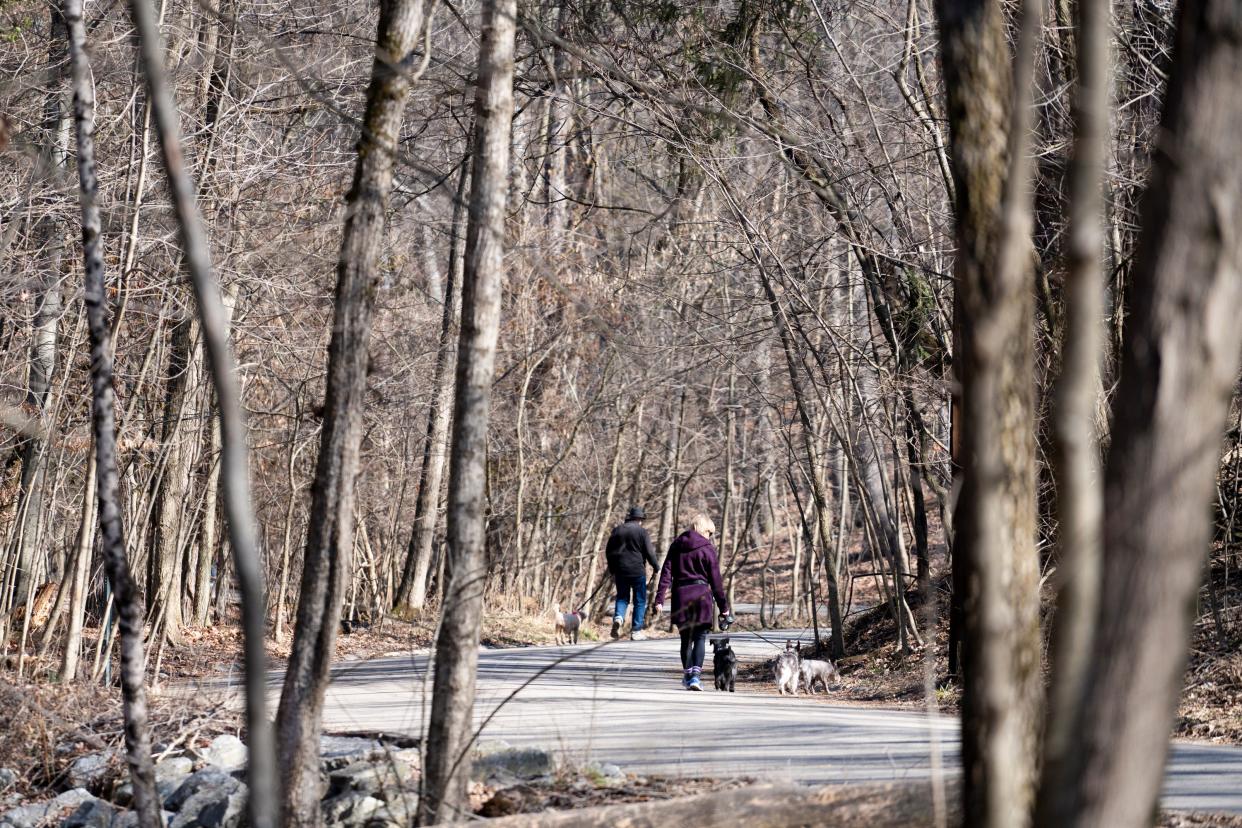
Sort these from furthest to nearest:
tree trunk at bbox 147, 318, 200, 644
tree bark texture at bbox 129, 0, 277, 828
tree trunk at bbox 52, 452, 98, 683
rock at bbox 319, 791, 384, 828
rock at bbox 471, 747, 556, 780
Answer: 1. tree trunk at bbox 147, 318, 200, 644
2. tree trunk at bbox 52, 452, 98, 683
3. rock at bbox 471, 747, 556, 780
4. rock at bbox 319, 791, 384, 828
5. tree bark texture at bbox 129, 0, 277, 828

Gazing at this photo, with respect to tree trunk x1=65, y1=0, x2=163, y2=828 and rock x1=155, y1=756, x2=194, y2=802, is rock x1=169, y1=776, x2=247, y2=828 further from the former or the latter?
tree trunk x1=65, y1=0, x2=163, y2=828

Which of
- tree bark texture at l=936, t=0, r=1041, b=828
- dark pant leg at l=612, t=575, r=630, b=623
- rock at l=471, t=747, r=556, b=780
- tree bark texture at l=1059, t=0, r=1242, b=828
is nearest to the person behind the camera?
tree bark texture at l=1059, t=0, r=1242, b=828

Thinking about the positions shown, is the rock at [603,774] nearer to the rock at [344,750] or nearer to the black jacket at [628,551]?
the rock at [344,750]

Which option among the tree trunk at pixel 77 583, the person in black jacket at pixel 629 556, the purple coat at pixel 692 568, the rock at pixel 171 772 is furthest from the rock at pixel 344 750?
the person in black jacket at pixel 629 556

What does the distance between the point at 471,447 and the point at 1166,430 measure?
4.25 metres

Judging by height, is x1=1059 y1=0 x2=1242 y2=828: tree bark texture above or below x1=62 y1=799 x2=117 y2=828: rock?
above

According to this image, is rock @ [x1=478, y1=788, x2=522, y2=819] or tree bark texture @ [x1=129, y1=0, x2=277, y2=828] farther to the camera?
rock @ [x1=478, y1=788, x2=522, y2=819]

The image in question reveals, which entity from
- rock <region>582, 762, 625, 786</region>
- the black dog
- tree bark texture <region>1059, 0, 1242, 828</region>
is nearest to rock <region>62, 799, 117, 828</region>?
rock <region>582, 762, 625, 786</region>

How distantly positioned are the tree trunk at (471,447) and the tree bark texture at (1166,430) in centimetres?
383

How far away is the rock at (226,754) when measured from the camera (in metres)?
8.51

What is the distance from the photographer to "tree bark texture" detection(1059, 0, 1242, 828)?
2414 mm

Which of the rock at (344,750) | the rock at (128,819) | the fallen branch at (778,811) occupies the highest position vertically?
the fallen branch at (778,811)

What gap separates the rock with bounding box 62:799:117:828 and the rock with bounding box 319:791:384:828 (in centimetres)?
130

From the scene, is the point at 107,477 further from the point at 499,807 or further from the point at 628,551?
the point at 628,551
